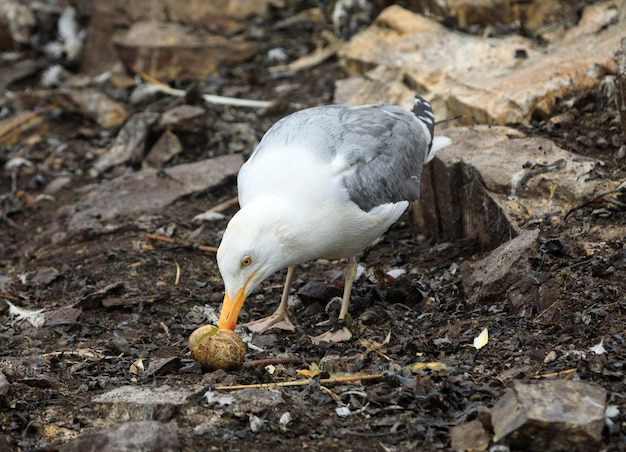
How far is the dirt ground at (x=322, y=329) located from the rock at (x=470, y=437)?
55 millimetres

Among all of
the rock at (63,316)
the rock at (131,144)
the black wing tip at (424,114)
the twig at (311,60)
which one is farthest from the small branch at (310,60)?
the rock at (63,316)

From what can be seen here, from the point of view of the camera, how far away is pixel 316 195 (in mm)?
5004

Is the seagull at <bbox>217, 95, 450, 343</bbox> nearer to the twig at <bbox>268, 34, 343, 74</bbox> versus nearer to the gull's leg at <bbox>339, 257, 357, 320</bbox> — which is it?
the gull's leg at <bbox>339, 257, 357, 320</bbox>

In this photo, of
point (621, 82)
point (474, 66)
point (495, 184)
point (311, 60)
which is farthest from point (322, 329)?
point (311, 60)

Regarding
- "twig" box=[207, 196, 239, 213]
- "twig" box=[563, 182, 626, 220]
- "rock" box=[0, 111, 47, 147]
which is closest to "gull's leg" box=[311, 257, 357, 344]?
"twig" box=[563, 182, 626, 220]

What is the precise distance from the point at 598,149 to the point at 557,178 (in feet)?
2.54

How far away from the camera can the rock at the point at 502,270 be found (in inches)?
205

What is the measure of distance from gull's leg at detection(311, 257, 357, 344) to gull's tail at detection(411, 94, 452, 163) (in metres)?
1.10

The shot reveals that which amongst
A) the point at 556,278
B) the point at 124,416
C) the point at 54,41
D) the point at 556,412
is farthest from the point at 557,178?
the point at 54,41

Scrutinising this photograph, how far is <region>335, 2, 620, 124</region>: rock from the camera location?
7.24 meters

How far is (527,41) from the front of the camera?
8641 mm

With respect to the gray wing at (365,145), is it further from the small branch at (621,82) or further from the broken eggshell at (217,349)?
the small branch at (621,82)

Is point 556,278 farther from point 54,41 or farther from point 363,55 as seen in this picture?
point 54,41

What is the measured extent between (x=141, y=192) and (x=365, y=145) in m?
3.01
